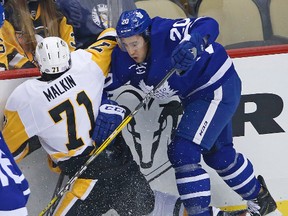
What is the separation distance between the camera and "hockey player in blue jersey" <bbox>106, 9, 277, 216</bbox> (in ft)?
10.9

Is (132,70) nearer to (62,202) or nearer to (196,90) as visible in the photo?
(196,90)

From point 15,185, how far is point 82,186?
35.3 inches

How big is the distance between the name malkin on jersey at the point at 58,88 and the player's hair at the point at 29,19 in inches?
18.0

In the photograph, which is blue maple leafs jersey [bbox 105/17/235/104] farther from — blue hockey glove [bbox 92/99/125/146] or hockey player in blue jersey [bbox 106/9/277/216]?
blue hockey glove [bbox 92/99/125/146]

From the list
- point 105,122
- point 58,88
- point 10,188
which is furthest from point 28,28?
point 10,188

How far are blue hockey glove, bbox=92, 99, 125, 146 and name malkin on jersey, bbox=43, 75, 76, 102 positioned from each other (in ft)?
0.56

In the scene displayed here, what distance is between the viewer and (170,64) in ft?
11.1

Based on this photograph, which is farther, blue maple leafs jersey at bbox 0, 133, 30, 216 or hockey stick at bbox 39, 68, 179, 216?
hockey stick at bbox 39, 68, 179, 216

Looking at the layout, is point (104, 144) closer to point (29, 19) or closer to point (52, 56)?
point (52, 56)

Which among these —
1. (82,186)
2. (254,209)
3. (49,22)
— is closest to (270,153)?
(254,209)

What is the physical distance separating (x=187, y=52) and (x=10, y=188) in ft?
3.08

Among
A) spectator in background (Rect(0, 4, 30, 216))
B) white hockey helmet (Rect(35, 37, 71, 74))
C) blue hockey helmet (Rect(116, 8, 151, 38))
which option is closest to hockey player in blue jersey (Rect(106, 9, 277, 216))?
blue hockey helmet (Rect(116, 8, 151, 38))

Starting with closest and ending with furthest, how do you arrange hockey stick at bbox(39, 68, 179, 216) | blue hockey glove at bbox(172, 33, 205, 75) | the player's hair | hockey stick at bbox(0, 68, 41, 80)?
blue hockey glove at bbox(172, 33, 205, 75) < hockey stick at bbox(39, 68, 179, 216) < hockey stick at bbox(0, 68, 41, 80) < the player's hair

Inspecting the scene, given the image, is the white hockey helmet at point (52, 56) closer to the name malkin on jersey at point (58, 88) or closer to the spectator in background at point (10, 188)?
the name malkin on jersey at point (58, 88)
